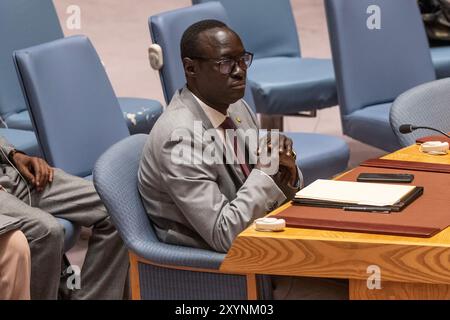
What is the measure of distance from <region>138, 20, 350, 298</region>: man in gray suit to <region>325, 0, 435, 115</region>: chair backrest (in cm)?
154

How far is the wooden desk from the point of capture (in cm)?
259

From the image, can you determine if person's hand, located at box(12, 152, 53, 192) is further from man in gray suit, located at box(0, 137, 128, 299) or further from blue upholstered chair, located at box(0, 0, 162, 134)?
blue upholstered chair, located at box(0, 0, 162, 134)

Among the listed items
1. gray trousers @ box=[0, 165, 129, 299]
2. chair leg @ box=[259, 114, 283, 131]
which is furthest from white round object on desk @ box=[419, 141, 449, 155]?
chair leg @ box=[259, 114, 283, 131]

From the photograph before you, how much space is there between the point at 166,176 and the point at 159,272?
0.89 ft

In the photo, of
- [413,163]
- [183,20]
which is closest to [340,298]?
[413,163]

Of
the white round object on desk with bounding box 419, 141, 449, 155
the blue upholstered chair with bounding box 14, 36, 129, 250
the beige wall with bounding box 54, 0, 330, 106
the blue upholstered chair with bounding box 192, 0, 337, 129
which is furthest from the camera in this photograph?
the beige wall with bounding box 54, 0, 330, 106

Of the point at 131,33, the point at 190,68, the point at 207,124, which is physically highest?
the point at 190,68

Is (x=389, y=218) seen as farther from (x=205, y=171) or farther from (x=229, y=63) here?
(x=229, y=63)

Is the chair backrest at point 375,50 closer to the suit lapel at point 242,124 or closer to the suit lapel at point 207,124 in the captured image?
the suit lapel at point 242,124

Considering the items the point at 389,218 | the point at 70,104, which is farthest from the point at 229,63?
the point at 70,104

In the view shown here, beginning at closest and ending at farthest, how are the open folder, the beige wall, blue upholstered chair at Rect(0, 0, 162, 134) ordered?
1. the open folder
2. blue upholstered chair at Rect(0, 0, 162, 134)
3. the beige wall

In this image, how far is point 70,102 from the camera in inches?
159

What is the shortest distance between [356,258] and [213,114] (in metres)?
0.76
